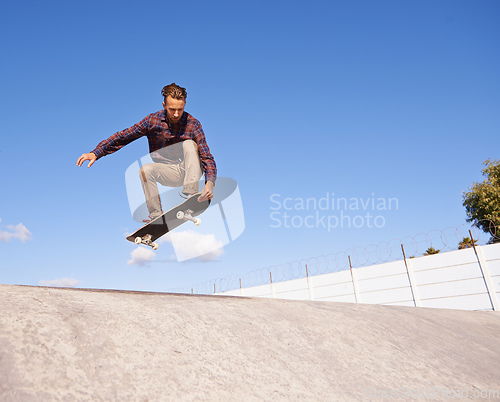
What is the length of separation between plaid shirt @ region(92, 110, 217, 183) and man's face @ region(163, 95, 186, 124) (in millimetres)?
161

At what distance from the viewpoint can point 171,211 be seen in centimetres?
501

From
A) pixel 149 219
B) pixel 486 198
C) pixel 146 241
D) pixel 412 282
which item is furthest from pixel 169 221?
pixel 486 198

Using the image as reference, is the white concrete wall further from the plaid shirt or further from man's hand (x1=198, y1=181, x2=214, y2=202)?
the plaid shirt

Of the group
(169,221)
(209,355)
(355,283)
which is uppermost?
(169,221)

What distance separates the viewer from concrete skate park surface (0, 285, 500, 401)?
4.54 feet

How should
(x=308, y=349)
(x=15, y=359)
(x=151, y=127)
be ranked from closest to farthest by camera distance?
(x=15, y=359) < (x=308, y=349) < (x=151, y=127)

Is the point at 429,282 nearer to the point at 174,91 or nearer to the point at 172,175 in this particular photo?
the point at 172,175

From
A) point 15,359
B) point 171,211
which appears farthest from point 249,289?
point 15,359

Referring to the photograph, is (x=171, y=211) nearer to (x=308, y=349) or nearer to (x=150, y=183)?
(x=150, y=183)

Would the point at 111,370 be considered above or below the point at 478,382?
above

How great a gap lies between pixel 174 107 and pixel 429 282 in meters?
10.0

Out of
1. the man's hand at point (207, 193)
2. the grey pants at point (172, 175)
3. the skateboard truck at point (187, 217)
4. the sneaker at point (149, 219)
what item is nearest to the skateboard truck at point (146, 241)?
the sneaker at point (149, 219)

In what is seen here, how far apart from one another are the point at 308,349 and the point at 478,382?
1.26 m

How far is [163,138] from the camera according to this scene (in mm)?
4812
